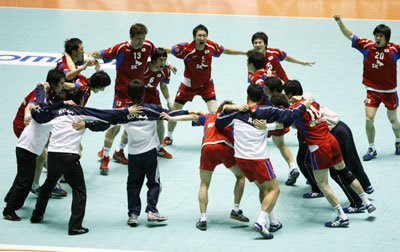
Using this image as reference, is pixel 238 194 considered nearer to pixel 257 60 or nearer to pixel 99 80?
pixel 257 60

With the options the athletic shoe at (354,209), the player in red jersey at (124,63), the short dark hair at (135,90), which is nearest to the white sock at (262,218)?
the athletic shoe at (354,209)

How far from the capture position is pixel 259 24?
1772cm

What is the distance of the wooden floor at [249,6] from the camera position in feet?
60.4

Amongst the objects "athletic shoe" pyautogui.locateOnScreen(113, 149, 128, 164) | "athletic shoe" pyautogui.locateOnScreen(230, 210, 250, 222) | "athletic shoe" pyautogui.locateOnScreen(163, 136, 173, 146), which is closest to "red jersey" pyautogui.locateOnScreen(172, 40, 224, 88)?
"athletic shoe" pyautogui.locateOnScreen(163, 136, 173, 146)

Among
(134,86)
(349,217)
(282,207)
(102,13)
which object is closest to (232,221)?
(282,207)

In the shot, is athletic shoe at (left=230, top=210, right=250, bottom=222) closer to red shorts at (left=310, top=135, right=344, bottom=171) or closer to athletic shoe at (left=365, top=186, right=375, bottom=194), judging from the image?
red shorts at (left=310, top=135, right=344, bottom=171)

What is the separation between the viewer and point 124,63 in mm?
11586

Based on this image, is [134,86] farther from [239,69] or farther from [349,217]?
[239,69]

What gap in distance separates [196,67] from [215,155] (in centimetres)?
327

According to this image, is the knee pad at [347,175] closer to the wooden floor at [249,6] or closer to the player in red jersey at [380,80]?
the player in red jersey at [380,80]

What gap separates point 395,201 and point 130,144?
3809mm

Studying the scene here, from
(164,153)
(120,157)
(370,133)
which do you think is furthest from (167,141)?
(370,133)

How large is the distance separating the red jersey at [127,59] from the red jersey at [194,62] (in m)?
0.76

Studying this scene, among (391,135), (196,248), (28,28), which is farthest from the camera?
(28,28)
